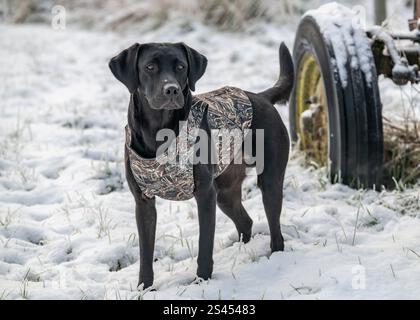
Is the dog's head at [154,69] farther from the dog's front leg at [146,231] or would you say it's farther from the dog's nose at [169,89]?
the dog's front leg at [146,231]

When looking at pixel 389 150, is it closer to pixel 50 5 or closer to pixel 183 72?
pixel 183 72

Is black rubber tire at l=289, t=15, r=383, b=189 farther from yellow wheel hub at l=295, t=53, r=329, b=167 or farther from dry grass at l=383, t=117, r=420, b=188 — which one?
yellow wheel hub at l=295, t=53, r=329, b=167

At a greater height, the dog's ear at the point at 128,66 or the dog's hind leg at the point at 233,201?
the dog's ear at the point at 128,66

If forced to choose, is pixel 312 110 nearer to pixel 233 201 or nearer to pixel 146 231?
pixel 233 201

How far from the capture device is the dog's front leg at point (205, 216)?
303cm

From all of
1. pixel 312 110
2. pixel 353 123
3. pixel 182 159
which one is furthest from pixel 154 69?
pixel 312 110

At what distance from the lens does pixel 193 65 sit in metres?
3.12

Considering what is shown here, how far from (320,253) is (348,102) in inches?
49.5

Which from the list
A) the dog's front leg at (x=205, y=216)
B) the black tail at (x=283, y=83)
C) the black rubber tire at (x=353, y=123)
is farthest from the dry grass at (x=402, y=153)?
the dog's front leg at (x=205, y=216)

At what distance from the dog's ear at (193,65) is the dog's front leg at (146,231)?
0.63m

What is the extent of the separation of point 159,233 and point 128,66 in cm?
117

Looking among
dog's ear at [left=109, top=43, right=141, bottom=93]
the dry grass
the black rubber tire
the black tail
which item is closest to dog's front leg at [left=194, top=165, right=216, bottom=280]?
dog's ear at [left=109, top=43, right=141, bottom=93]

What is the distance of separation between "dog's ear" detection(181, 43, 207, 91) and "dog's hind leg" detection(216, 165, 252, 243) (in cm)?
69
